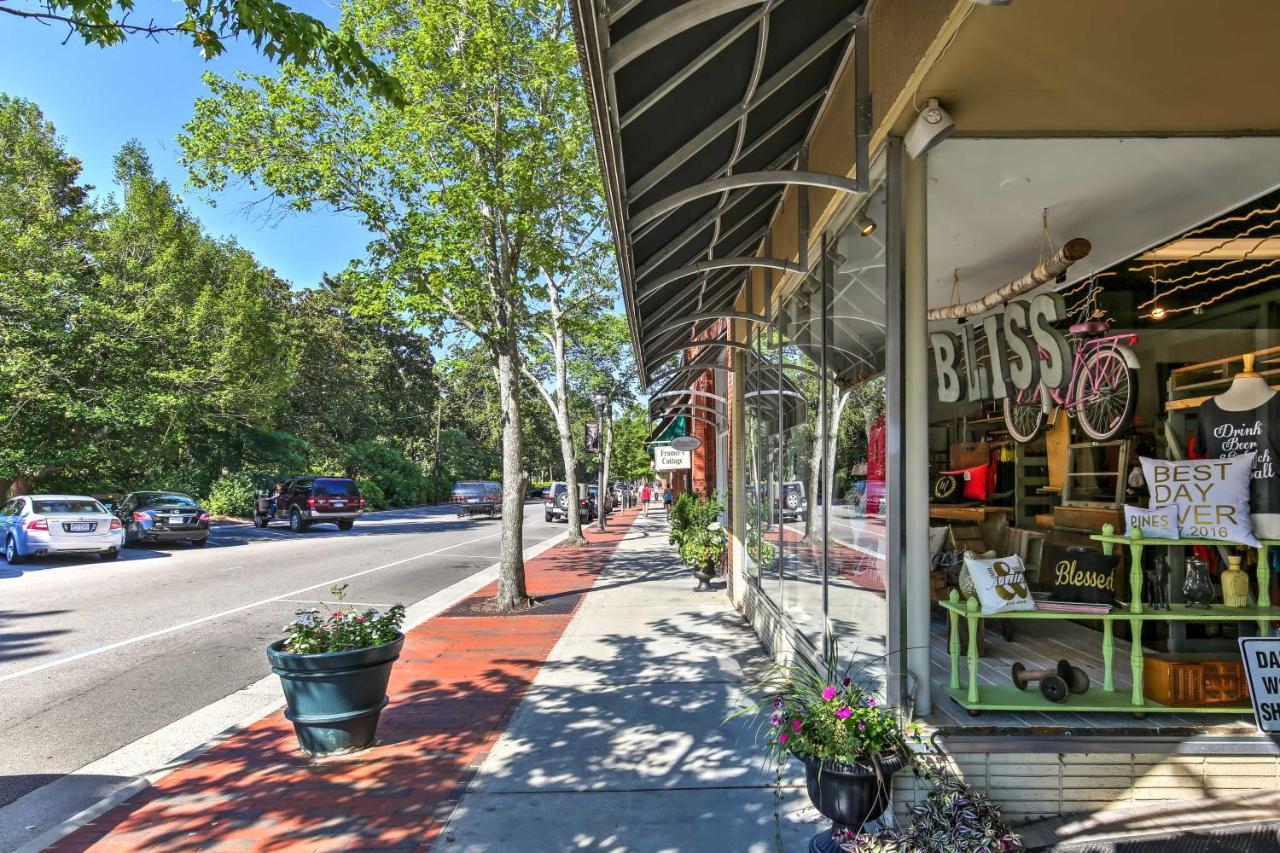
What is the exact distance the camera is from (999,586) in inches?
152

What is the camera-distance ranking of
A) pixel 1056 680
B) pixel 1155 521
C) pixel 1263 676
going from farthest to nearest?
pixel 1155 521
pixel 1056 680
pixel 1263 676

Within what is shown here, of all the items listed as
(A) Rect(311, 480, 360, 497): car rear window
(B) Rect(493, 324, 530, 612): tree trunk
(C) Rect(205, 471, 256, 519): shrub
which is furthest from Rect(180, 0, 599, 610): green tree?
(C) Rect(205, 471, 256, 519): shrub

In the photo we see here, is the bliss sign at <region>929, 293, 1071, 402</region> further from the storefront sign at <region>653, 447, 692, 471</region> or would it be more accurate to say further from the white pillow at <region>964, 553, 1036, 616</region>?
the storefront sign at <region>653, 447, 692, 471</region>

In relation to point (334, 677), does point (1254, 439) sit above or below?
above

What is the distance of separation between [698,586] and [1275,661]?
9.29 m

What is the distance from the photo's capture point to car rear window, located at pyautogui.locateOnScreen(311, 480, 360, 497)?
2639 cm

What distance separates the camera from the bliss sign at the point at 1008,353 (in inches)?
181

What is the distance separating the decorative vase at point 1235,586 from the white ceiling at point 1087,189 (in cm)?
204

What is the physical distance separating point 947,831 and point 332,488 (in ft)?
86.3

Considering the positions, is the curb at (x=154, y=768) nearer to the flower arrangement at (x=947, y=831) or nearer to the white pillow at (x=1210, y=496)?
the flower arrangement at (x=947, y=831)

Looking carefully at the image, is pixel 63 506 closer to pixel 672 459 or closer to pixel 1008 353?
pixel 672 459

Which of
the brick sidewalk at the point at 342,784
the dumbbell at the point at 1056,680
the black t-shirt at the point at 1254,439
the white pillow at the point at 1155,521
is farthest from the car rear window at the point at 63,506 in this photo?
the black t-shirt at the point at 1254,439

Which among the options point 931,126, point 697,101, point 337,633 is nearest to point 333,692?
point 337,633

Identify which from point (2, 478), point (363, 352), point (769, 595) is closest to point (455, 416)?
point (363, 352)
